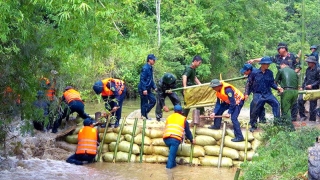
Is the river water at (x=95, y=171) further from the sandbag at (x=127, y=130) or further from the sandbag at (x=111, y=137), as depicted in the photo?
the sandbag at (x=127, y=130)

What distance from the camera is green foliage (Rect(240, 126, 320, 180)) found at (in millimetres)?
7706

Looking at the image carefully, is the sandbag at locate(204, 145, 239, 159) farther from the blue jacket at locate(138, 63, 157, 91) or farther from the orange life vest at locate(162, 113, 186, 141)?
the blue jacket at locate(138, 63, 157, 91)

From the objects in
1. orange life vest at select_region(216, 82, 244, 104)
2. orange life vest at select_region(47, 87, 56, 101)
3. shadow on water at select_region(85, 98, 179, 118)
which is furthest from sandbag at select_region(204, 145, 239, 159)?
shadow on water at select_region(85, 98, 179, 118)

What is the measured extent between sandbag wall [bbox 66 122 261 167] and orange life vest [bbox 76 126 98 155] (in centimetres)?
44

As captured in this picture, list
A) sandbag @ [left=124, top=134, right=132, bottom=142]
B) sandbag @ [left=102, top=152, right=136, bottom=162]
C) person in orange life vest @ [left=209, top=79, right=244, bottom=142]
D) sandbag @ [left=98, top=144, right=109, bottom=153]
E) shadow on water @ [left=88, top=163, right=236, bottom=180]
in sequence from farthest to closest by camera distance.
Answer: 1. sandbag @ [left=98, top=144, right=109, bottom=153]
2. sandbag @ [left=124, top=134, right=132, bottom=142]
3. sandbag @ [left=102, top=152, right=136, bottom=162]
4. person in orange life vest @ [left=209, top=79, right=244, bottom=142]
5. shadow on water @ [left=88, top=163, right=236, bottom=180]

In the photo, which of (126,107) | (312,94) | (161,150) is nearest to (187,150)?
(161,150)

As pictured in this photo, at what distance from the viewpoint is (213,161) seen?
35.0ft

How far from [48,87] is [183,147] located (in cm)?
303

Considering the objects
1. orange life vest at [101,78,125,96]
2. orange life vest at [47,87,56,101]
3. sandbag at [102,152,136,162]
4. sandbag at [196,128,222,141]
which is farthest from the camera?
orange life vest at [101,78,125,96]

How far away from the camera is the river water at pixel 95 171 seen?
10109mm

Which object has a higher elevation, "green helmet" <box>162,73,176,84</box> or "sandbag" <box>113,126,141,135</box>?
"green helmet" <box>162,73,176,84</box>

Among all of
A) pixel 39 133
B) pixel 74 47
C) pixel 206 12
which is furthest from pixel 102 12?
pixel 206 12

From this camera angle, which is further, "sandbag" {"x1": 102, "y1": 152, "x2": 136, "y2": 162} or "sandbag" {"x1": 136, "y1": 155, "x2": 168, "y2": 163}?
"sandbag" {"x1": 102, "y1": 152, "x2": 136, "y2": 162}

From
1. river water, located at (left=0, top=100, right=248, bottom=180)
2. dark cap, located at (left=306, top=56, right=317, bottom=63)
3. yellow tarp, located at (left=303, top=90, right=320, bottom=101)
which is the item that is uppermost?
dark cap, located at (left=306, top=56, right=317, bottom=63)
